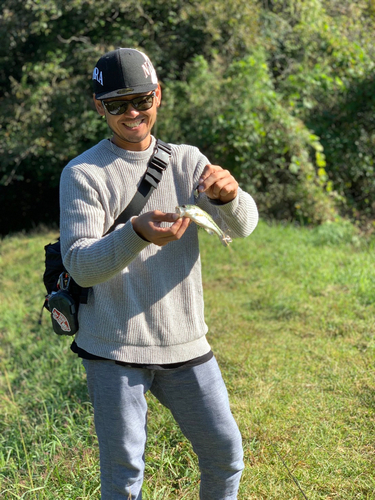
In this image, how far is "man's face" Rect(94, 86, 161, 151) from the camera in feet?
6.97

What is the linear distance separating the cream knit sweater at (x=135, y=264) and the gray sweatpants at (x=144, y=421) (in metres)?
0.08

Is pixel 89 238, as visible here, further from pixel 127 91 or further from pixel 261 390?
pixel 261 390

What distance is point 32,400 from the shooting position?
14.3 feet

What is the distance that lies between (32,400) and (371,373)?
2.46m

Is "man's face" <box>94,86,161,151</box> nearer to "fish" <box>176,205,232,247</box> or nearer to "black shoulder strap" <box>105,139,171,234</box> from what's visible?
"black shoulder strap" <box>105,139,171,234</box>

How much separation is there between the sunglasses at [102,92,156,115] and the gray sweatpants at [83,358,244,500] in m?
0.92

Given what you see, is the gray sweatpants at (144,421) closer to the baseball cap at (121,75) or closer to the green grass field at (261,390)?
the green grass field at (261,390)

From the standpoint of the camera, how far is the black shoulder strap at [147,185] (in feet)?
6.89

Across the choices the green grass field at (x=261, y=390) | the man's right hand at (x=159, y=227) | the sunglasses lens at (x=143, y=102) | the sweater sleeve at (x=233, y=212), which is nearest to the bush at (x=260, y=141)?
the green grass field at (x=261, y=390)

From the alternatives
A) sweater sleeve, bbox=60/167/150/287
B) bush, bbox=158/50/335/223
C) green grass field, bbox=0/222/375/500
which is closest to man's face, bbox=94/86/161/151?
sweater sleeve, bbox=60/167/150/287

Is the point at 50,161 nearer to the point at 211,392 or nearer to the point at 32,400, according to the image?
the point at 32,400

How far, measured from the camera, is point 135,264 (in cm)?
210

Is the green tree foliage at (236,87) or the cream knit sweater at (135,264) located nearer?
the cream knit sweater at (135,264)

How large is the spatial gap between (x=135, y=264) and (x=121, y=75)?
684 millimetres
